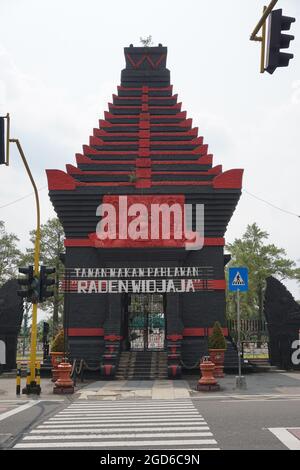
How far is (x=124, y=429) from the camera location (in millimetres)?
11133

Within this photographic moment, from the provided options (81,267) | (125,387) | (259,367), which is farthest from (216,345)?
(81,267)

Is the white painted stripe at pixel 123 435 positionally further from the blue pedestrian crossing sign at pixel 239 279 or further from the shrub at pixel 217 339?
the shrub at pixel 217 339

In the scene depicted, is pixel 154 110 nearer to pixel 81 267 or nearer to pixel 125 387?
pixel 81 267

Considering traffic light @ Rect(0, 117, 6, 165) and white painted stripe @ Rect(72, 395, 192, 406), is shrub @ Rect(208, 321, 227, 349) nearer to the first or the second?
white painted stripe @ Rect(72, 395, 192, 406)

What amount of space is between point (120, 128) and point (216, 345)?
616 inches

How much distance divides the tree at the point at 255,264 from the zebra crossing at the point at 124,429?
4200 cm

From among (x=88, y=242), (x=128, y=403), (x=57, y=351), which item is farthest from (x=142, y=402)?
(x=88, y=242)

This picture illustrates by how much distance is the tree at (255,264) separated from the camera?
185 feet

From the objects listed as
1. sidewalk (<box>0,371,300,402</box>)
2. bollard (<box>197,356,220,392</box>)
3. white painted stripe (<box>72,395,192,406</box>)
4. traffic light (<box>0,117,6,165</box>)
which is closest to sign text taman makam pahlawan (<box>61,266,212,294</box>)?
sidewalk (<box>0,371,300,402</box>)

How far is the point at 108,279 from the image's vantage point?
97.1ft

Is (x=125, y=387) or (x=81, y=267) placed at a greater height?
(x=81, y=267)

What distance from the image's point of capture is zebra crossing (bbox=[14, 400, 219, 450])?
941cm

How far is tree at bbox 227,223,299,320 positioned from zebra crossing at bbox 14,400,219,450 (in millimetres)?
41995
